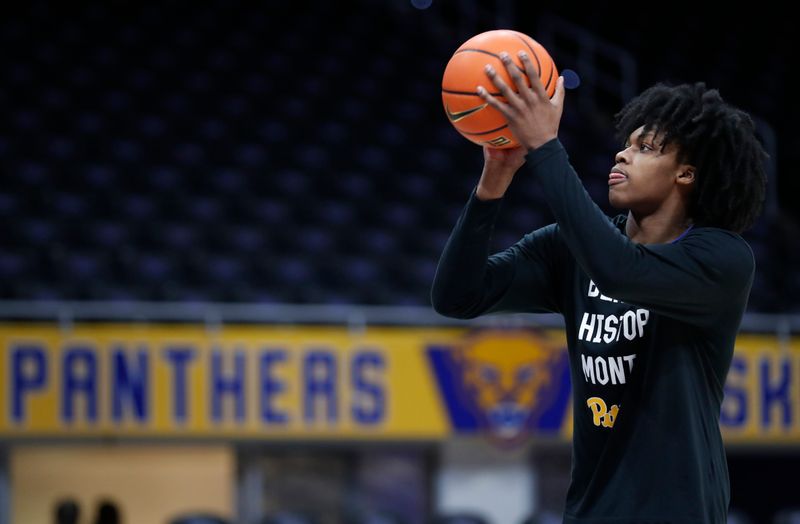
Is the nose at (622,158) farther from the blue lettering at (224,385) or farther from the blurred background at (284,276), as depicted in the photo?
the blue lettering at (224,385)

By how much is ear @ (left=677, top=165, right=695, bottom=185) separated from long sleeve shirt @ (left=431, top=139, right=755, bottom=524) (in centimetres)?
10

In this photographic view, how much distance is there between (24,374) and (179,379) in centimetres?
90

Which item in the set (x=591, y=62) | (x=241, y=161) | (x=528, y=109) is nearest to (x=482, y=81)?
(x=528, y=109)

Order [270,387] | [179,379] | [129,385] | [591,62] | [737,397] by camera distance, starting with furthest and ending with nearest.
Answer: [591,62] < [737,397] < [270,387] < [179,379] < [129,385]

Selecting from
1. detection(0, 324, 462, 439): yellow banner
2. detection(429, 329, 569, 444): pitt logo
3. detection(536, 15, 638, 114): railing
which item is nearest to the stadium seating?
detection(536, 15, 638, 114): railing

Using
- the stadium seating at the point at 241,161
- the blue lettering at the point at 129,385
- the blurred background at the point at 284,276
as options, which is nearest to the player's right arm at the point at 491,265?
the blurred background at the point at 284,276

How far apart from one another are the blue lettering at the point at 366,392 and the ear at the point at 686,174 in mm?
5530

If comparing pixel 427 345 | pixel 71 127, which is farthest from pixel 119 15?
pixel 427 345

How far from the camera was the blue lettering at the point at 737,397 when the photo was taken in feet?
28.4

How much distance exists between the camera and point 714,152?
8.56ft

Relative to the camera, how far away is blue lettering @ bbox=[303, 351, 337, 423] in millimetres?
7973

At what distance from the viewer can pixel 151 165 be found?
1022cm

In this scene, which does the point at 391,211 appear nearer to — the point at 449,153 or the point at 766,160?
the point at 449,153

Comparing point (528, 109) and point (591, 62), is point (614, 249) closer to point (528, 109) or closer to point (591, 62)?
point (528, 109)
